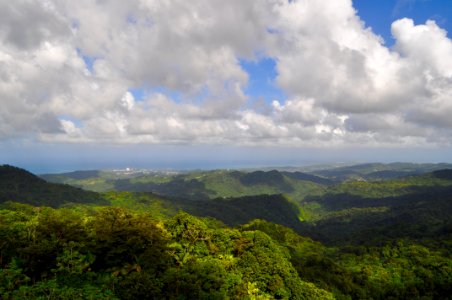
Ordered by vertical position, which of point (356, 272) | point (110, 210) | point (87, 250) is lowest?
point (356, 272)

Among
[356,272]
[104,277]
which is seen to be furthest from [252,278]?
[356,272]

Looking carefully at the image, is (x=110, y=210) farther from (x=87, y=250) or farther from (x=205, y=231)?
(x=205, y=231)

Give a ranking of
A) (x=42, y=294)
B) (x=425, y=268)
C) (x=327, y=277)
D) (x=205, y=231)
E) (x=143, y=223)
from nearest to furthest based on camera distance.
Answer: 1. (x=42, y=294)
2. (x=143, y=223)
3. (x=205, y=231)
4. (x=327, y=277)
5. (x=425, y=268)

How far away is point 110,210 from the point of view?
41.5 meters

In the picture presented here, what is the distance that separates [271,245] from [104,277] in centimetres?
2559

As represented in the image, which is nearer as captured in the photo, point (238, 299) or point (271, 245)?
point (238, 299)

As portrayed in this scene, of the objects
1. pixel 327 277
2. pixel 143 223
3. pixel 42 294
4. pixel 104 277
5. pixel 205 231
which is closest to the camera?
pixel 42 294

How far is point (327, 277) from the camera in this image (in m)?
66.9

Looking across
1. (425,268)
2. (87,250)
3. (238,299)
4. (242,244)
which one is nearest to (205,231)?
(242,244)

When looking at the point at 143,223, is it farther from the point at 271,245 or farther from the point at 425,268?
the point at 425,268

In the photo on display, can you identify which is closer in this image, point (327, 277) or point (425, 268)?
point (327, 277)

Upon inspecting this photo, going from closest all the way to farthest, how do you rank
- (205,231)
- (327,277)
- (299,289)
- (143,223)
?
(143,223)
(299,289)
(205,231)
(327,277)

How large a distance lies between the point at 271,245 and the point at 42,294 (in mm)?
33946

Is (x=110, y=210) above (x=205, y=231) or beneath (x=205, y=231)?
above
